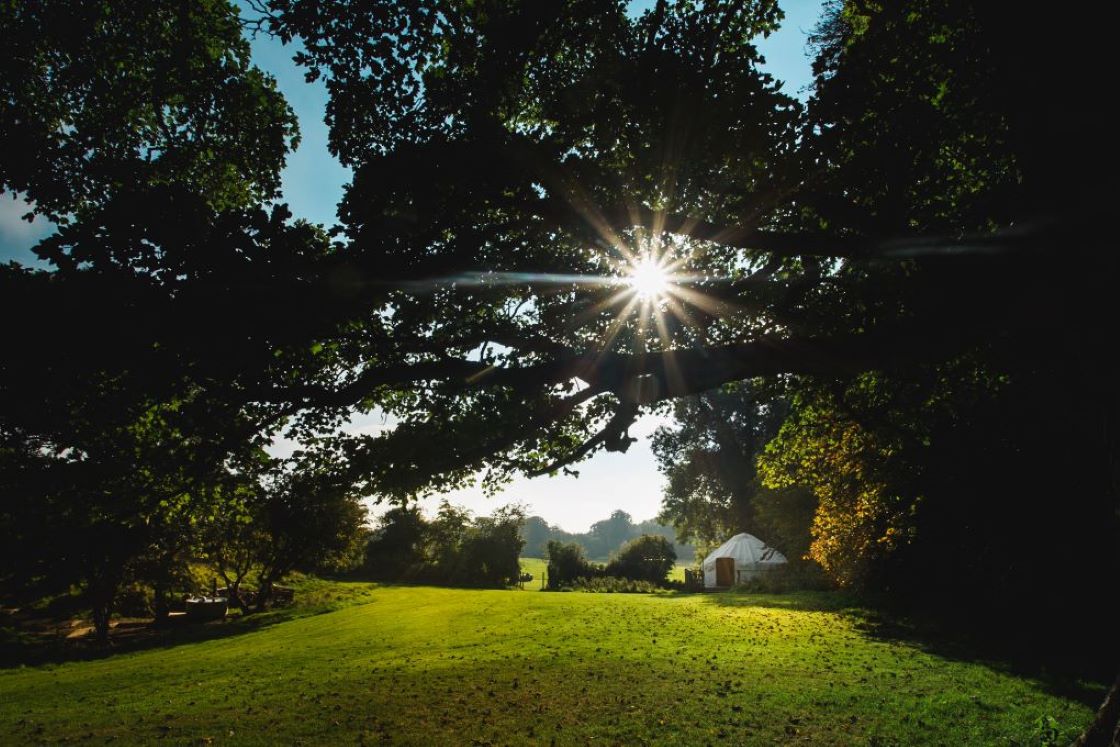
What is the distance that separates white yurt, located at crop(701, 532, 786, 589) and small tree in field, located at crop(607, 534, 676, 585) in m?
4.33

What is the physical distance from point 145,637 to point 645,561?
36144mm

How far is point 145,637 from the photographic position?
22562 millimetres

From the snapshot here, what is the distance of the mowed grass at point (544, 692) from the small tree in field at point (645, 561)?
29.2m

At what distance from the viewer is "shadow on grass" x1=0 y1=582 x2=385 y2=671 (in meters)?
18.6

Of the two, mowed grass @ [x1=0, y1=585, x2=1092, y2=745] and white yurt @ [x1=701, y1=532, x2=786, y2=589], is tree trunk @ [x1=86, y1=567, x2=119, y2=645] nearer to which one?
mowed grass @ [x1=0, y1=585, x2=1092, y2=745]

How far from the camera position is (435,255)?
8523mm

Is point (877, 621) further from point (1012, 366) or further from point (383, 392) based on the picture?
point (383, 392)

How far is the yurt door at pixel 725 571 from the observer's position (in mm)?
42156

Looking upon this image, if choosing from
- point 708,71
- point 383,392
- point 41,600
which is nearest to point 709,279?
point 708,71

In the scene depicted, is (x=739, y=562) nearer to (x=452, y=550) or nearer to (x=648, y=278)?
(x=452, y=550)

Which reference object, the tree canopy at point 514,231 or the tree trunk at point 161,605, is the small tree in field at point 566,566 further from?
the tree canopy at point 514,231

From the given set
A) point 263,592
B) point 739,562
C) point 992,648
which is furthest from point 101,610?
point 739,562

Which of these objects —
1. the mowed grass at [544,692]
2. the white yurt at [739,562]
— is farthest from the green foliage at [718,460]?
the mowed grass at [544,692]

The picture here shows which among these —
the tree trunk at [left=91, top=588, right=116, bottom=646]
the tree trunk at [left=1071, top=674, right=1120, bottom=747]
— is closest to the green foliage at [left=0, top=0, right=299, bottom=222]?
the tree trunk at [left=1071, top=674, right=1120, bottom=747]
